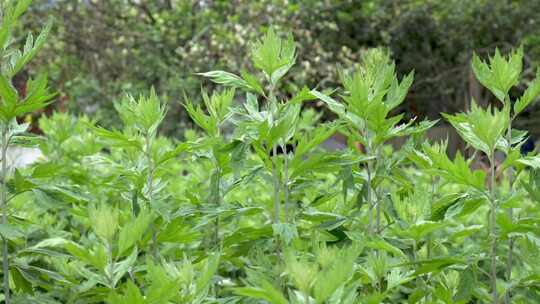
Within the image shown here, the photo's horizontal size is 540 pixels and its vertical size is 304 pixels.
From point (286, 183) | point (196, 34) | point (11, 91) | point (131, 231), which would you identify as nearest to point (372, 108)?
point (286, 183)

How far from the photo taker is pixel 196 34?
13.3m

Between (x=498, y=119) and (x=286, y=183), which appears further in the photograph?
(x=286, y=183)

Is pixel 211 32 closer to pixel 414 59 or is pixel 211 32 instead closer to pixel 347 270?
pixel 414 59

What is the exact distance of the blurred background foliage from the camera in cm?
1284

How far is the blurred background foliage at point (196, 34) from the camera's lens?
505 inches

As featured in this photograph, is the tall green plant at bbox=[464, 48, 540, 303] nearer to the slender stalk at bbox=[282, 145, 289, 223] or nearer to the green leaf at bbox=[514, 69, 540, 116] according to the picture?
the green leaf at bbox=[514, 69, 540, 116]

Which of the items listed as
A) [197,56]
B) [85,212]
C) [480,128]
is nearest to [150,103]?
[85,212]

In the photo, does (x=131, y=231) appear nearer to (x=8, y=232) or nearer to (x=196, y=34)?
Result: (x=8, y=232)

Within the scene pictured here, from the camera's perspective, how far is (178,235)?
5.86 feet

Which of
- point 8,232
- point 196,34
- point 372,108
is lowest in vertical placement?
point 196,34

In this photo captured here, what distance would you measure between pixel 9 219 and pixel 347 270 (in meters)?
Answer: 0.99

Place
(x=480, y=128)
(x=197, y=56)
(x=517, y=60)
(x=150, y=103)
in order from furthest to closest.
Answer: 1. (x=197, y=56)
2. (x=150, y=103)
3. (x=517, y=60)
4. (x=480, y=128)

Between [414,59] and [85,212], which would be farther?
[414,59]

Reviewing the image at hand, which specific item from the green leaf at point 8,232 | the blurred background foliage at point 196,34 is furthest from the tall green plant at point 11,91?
the blurred background foliage at point 196,34
